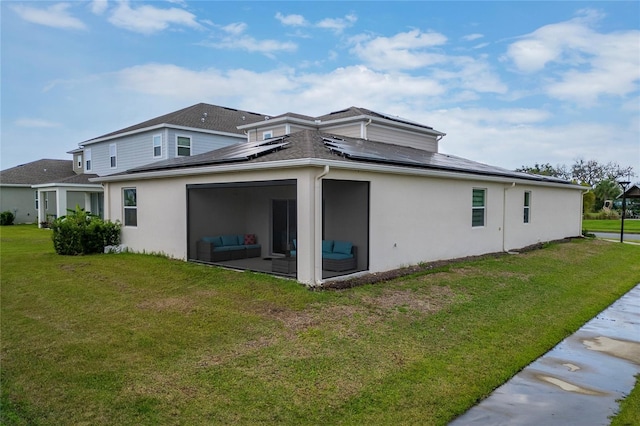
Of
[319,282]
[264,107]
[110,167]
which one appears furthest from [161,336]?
[264,107]

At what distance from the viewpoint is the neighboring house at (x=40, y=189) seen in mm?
26172

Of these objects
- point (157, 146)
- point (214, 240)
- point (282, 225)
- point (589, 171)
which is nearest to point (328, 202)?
point (282, 225)

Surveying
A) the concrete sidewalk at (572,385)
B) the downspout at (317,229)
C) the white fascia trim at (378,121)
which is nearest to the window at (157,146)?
the white fascia trim at (378,121)

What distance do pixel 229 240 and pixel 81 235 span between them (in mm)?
5326

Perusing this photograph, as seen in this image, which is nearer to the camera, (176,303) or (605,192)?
(176,303)

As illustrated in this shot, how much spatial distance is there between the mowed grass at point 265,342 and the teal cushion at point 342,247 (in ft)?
5.83

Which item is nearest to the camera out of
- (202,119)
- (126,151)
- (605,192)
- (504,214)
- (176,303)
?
(176,303)

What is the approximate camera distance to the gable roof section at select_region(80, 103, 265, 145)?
2317 cm

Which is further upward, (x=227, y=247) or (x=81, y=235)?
(x=81, y=235)

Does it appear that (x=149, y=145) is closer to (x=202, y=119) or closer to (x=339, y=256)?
(x=202, y=119)

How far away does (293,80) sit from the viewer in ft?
67.4

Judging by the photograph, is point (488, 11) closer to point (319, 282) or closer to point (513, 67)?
point (513, 67)

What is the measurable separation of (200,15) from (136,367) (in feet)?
41.1

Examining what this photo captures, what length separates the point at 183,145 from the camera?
74.7 ft
